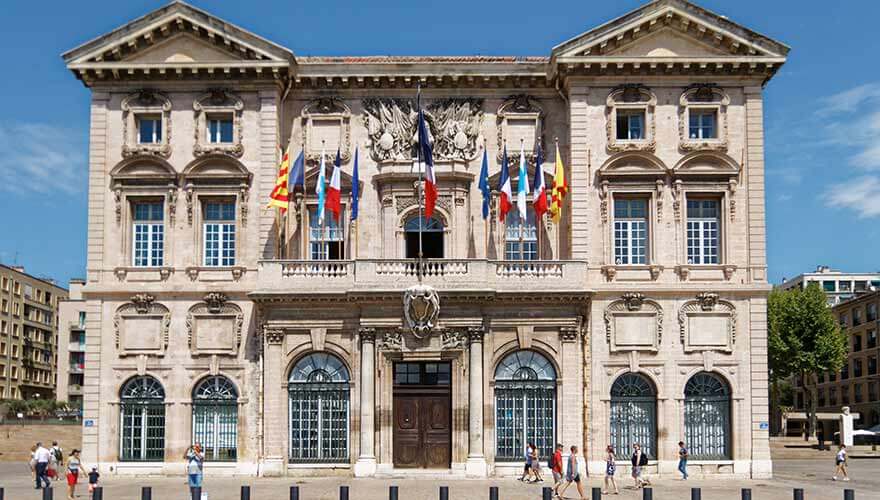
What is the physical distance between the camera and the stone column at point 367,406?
122 ft

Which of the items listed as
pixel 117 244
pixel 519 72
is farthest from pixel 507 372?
pixel 117 244

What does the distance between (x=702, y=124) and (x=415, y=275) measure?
38.4 ft

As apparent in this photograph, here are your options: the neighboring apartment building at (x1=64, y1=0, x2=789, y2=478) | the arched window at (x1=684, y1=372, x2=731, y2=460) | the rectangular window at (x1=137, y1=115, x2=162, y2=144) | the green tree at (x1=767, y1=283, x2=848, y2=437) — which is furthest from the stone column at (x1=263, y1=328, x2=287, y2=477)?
the green tree at (x1=767, y1=283, x2=848, y2=437)

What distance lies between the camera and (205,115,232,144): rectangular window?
130 ft

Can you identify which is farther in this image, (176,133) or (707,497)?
(176,133)

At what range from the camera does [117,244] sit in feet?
128

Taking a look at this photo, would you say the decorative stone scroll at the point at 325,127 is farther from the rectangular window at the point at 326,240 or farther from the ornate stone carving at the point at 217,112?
the ornate stone carving at the point at 217,112

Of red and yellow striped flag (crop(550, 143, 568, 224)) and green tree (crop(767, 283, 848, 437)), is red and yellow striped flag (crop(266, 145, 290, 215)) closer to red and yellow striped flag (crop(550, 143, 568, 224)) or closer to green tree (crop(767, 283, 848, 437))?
red and yellow striped flag (crop(550, 143, 568, 224))

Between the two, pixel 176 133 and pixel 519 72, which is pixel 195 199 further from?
pixel 519 72

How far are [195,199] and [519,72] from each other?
40.8 ft

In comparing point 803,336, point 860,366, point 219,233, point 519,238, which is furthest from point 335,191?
point 860,366

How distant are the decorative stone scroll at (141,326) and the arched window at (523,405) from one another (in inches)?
464

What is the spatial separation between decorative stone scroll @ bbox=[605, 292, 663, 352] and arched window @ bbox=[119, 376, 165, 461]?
15.7 m

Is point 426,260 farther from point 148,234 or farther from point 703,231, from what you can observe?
point 148,234
